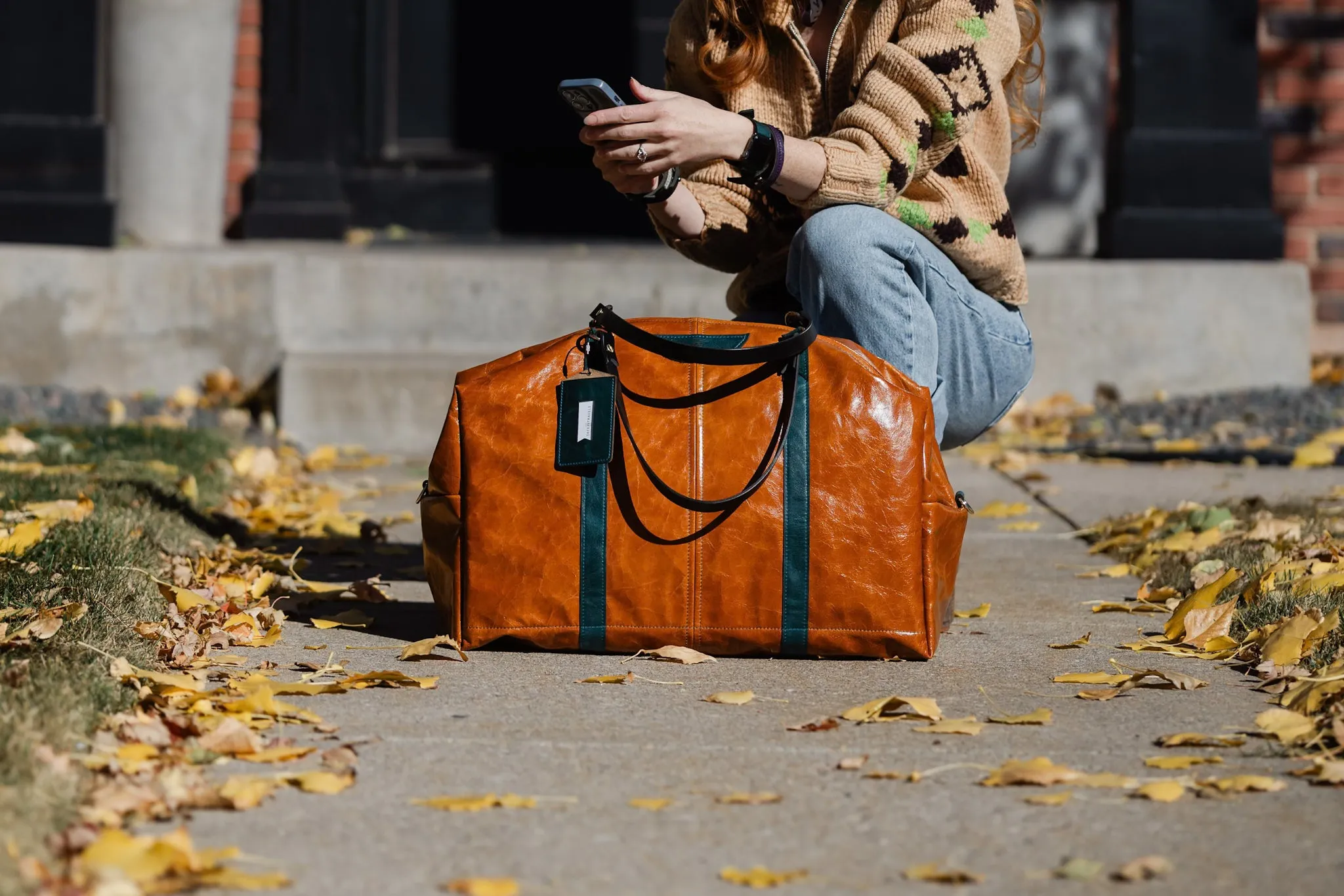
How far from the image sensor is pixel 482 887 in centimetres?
146

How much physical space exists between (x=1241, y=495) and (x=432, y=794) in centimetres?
276

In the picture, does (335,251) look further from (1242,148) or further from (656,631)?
(656,631)

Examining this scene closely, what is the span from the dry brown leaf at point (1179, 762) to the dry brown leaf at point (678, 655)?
0.67 metres

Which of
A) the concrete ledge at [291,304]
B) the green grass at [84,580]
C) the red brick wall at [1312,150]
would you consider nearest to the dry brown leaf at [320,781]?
the green grass at [84,580]

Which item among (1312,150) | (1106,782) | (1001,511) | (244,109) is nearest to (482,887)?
(1106,782)

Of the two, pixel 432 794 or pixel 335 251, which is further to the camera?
pixel 335 251

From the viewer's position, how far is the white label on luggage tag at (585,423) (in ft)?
7.43

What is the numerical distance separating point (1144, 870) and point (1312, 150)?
5.19m

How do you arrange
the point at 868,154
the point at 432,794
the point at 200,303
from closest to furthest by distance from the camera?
the point at 432,794
the point at 868,154
the point at 200,303

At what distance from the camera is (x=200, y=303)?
17.5ft

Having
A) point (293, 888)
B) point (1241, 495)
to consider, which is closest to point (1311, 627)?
point (293, 888)

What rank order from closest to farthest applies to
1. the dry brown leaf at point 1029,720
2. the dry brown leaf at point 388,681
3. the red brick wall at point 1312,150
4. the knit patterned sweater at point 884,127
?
1. the dry brown leaf at point 1029,720
2. the dry brown leaf at point 388,681
3. the knit patterned sweater at point 884,127
4. the red brick wall at point 1312,150

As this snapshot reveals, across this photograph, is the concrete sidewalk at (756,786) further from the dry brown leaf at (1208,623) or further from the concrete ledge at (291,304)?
the concrete ledge at (291,304)

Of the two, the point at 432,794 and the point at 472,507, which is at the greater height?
the point at 472,507
